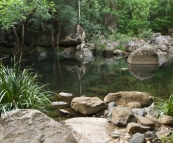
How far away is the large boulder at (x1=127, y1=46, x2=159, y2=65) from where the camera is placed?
53.4 ft

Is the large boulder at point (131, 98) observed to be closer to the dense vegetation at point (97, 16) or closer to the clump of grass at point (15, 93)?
the clump of grass at point (15, 93)

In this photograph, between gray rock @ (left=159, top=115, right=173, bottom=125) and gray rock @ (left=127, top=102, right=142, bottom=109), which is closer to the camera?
gray rock @ (left=159, top=115, right=173, bottom=125)

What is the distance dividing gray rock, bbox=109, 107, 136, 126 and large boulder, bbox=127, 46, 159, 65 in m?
11.7

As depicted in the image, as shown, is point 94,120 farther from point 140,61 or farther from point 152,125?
point 140,61

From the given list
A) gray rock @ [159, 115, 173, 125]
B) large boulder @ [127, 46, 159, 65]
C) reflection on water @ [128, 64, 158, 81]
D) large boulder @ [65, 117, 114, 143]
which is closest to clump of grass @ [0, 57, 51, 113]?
large boulder @ [65, 117, 114, 143]

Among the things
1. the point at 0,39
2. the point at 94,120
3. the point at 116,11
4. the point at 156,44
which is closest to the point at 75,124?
the point at 94,120

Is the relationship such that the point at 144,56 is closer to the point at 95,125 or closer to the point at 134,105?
the point at 134,105

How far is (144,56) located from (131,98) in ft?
32.7

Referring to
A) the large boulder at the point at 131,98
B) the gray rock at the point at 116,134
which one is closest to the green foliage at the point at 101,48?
the large boulder at the point at 131,98

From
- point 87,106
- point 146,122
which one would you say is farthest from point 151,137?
point 87,106

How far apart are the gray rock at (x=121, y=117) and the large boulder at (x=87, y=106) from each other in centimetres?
106

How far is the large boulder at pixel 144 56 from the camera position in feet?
53.4

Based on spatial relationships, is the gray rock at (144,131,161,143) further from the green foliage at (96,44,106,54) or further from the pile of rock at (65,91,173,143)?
the green foliage at (96,44,106,54)

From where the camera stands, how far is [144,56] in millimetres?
16500
